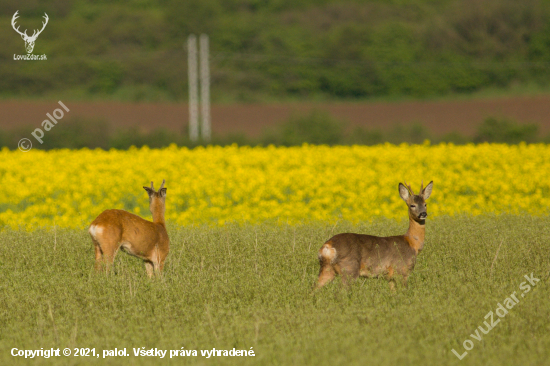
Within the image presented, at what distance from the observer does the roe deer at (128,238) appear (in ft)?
21.9

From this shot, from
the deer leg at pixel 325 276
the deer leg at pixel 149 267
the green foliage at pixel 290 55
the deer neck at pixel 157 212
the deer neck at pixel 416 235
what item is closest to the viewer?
the deer leg at pixel 325 276

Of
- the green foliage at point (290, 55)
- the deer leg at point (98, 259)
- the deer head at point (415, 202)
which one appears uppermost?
the green foliage at point (290, 55)

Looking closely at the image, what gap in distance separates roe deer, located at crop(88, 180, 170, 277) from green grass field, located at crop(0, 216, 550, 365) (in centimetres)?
19

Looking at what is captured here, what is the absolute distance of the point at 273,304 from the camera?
19.3 feet

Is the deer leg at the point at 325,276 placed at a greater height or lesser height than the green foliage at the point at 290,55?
lesser

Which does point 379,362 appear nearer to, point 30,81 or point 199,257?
point 199,257

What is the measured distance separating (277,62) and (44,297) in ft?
130

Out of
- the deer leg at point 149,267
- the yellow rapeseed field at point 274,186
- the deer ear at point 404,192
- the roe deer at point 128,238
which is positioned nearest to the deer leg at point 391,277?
the deer ear at point 404,192

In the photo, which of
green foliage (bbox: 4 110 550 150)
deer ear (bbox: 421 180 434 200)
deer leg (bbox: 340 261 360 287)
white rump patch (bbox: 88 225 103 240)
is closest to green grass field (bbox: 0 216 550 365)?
deer leg (bbox: 340 261 360 287)

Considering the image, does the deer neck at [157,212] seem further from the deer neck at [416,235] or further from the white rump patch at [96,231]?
the deer neck at [416,235]

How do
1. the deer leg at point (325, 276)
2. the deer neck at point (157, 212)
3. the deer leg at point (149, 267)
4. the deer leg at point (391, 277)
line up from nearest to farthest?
the deer leg at point (325, 276)
the deer leg at point (391, 277)
the deer leg at point (149, 267)
the deer neck at point (157, 212)

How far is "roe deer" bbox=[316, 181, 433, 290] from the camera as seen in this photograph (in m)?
6.18

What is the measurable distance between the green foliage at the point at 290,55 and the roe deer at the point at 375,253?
33.7m

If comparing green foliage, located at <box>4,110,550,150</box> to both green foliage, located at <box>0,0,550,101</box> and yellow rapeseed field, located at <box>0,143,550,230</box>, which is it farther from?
green foliage, located at <box>0,0,550,101</box>
